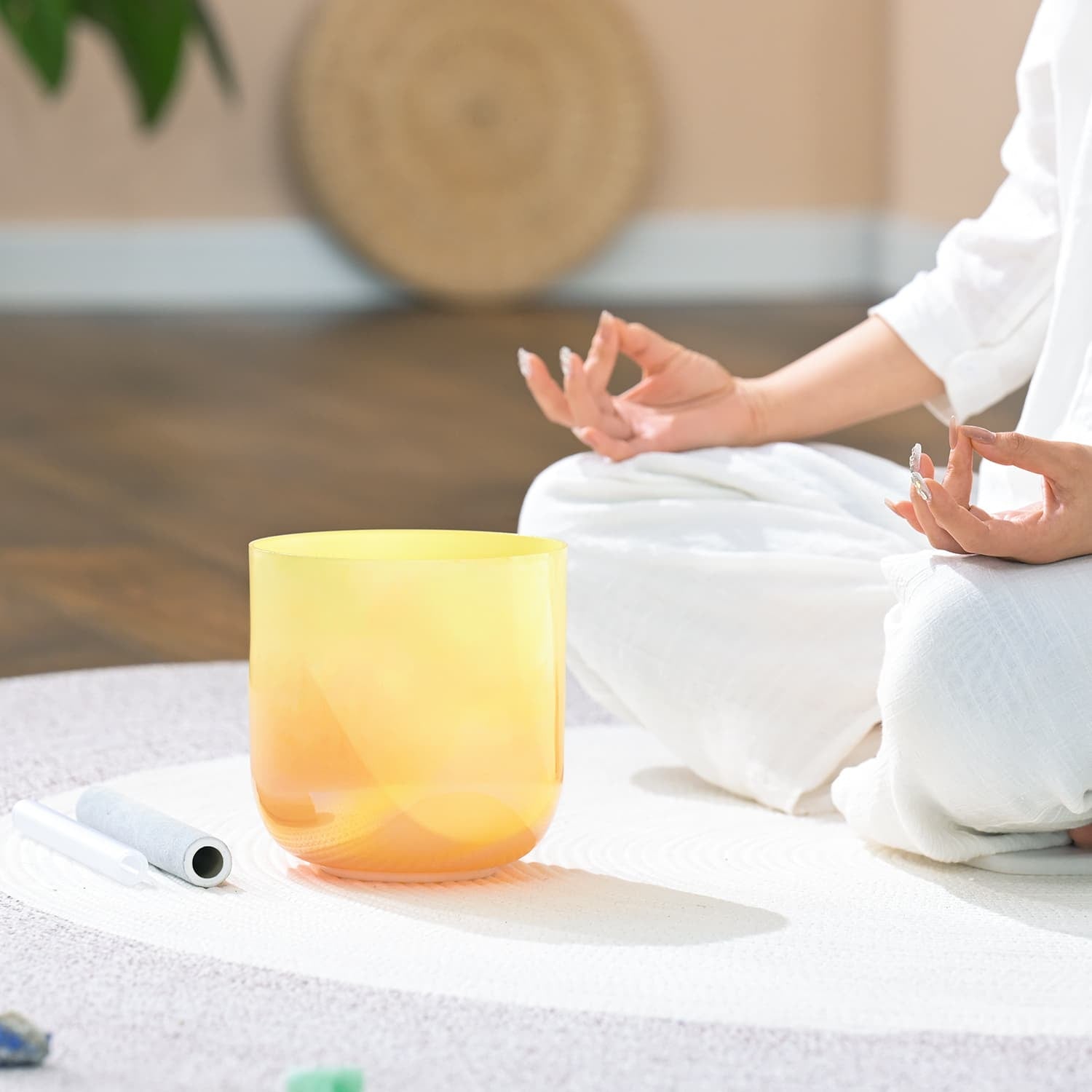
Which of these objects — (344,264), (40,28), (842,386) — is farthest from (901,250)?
(842,386)

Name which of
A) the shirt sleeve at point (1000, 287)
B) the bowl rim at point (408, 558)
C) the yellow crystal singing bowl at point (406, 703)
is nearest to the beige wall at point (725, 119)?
the shirt sleeve at point (1000, 287)

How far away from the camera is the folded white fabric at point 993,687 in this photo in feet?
2.89

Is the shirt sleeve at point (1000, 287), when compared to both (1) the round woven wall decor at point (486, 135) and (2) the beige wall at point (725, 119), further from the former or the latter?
(1) the round woven wall decor at point (486, 135)

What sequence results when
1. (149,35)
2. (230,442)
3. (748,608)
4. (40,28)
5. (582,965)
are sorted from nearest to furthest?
(582,965), (748,608), (230,442), (40,28), (149,35)

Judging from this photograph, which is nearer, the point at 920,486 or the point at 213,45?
the point at 920,486

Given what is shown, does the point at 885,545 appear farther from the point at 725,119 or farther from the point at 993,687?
the point at 725,119

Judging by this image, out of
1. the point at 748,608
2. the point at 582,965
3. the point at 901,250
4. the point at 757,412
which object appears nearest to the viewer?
the point at 582,965

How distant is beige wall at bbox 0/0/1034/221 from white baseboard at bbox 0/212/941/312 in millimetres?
47

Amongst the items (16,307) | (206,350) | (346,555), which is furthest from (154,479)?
(16,307)

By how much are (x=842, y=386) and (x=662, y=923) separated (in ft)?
1.49

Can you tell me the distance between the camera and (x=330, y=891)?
2.96 ft

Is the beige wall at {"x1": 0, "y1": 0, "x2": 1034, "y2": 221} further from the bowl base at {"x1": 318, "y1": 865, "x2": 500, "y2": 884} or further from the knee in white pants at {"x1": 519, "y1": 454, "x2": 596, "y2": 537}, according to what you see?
the bowl base at {"x1": 318, "y1": 865, "x2": 500, "y2": 884}

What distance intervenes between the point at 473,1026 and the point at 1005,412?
7.59 ft

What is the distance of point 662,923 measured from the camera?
0.87m
